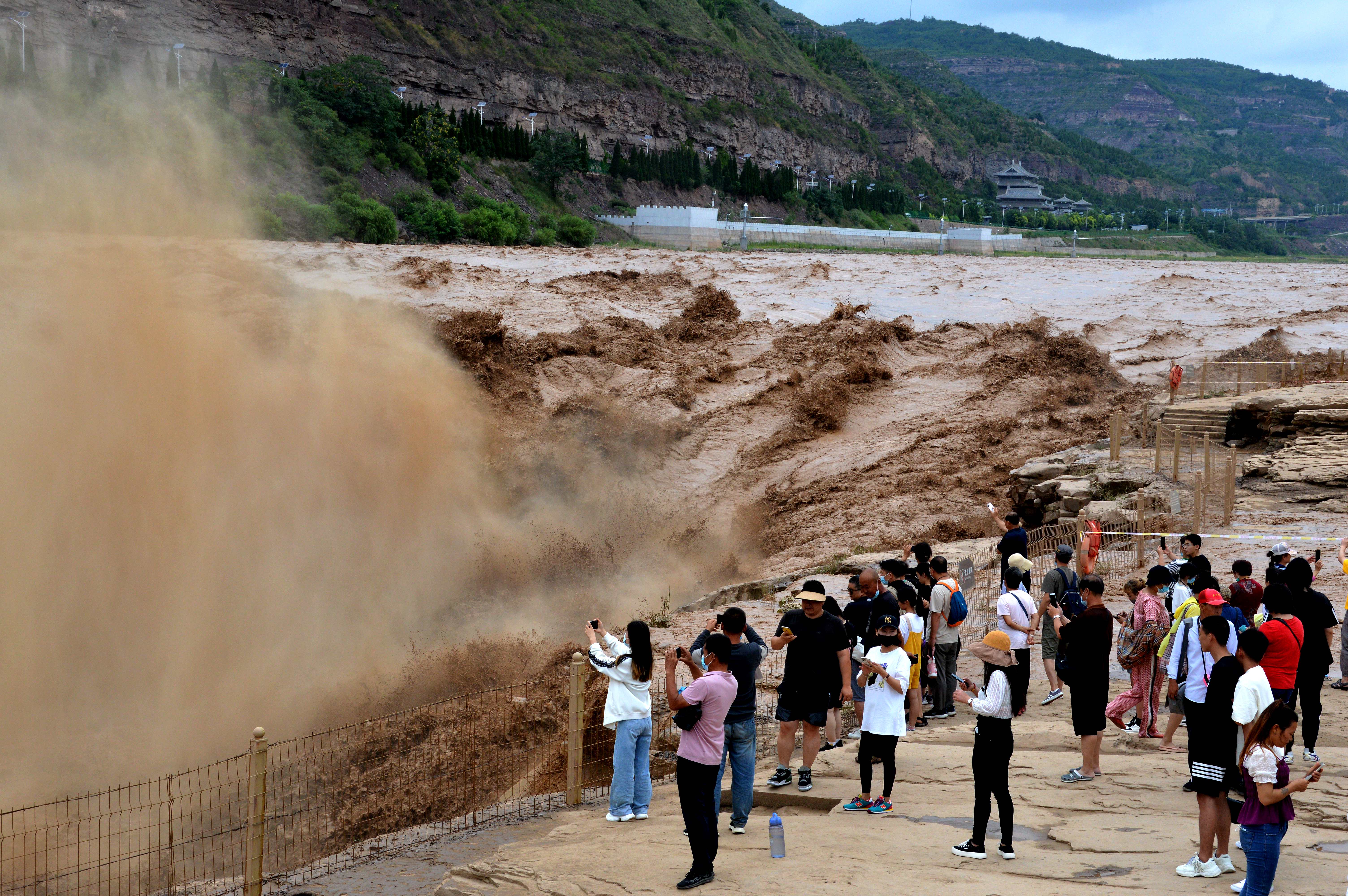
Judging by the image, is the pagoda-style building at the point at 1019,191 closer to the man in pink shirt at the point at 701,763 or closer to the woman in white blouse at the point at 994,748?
the woman in white blouse at the point at 994,748

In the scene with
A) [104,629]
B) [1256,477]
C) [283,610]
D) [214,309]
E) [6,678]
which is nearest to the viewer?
[6,678]

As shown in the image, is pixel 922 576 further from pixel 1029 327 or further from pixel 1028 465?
pixel 1029 327

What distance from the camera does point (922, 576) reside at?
10664mm

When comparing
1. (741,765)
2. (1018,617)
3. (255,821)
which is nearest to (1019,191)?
(1018,617)

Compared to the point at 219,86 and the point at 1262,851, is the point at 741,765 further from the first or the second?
the point at 219,86

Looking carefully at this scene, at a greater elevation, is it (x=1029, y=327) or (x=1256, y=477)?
(x=1029, y=327)

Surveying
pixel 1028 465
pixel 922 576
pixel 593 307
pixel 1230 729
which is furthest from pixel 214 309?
pixel 1230 729

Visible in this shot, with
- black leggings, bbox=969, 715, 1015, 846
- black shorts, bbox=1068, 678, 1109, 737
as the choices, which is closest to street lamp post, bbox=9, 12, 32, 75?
black shorts, bbox=1068, 678, 1109, 737

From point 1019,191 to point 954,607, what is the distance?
16329cm

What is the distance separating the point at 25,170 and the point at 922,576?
25199mm

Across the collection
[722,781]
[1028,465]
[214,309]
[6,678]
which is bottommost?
[6,678]

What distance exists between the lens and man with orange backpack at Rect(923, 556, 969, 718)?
33.7 ft

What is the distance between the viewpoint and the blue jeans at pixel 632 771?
8.47m

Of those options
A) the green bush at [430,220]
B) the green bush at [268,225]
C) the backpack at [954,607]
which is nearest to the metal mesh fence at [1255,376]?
the backpack at [954,607]
